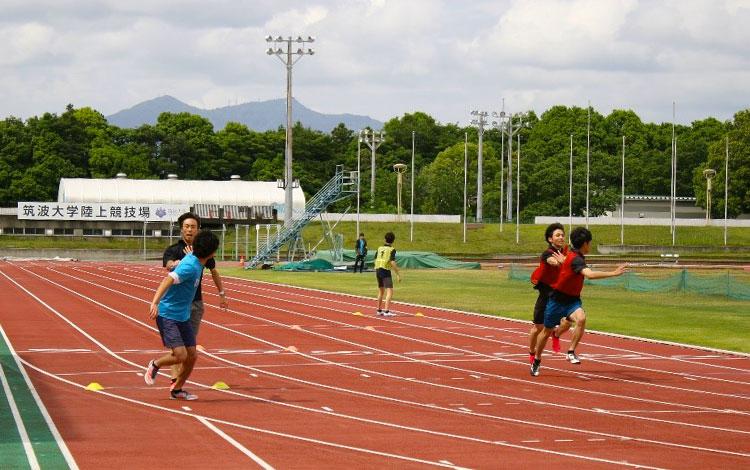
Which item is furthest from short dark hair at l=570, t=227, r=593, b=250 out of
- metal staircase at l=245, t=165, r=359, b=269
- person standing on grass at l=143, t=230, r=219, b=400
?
metal staircase at l=245, t=165, r=359, b=269

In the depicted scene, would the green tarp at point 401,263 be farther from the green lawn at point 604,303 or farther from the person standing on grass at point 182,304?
the person standing on grass at point 182,304

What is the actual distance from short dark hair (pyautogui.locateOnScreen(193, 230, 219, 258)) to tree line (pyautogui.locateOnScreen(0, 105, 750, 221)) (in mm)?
90991

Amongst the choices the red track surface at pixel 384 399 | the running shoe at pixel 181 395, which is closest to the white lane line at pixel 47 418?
the red track surface at pixel 384 399

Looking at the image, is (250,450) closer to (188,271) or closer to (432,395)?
(188,271)

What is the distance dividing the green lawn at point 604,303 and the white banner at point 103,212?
44.5 m

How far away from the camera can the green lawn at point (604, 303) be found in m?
25.3

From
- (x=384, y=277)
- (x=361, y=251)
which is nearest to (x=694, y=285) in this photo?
(x=384, y=277)

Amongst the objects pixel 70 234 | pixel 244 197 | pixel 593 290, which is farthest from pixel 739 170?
pixel 593 290

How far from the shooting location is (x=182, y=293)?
14164 mm

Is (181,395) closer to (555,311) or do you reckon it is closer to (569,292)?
(555,311)

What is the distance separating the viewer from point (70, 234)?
9744 cm

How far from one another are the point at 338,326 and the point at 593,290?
17848 millimetres

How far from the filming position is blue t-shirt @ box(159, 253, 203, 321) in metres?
14.1

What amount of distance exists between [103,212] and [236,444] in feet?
288
